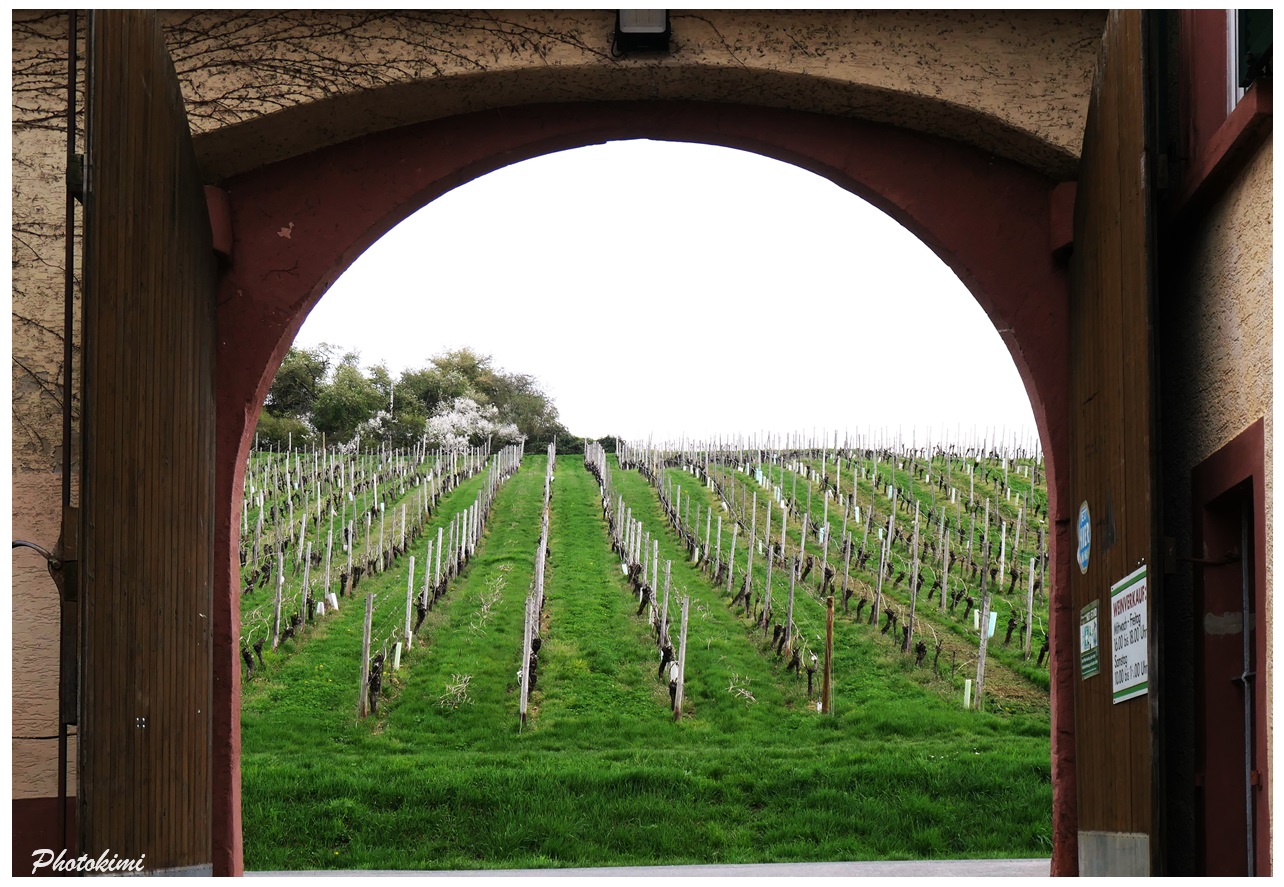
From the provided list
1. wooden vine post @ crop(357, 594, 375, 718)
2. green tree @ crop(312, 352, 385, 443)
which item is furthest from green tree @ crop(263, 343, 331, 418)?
wooden vine post @ crop(357, 594, 375, 718)

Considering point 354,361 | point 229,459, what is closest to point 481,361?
point 354,361

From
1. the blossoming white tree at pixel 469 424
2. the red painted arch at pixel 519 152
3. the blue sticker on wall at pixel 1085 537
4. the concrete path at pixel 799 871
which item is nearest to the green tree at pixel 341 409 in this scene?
the blossoming white tree at pixel 469 424

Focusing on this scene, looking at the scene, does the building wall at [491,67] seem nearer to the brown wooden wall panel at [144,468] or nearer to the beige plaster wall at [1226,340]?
the brown wooden wall panel at [144,468]

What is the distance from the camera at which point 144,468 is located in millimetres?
4508

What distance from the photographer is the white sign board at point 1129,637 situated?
4.21 meters

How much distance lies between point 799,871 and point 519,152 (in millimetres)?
5831

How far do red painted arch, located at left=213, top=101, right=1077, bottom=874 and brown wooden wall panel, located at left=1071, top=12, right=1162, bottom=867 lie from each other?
21 centimetres

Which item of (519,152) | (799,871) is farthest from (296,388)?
(519,152)

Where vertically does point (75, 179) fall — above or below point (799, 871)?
above

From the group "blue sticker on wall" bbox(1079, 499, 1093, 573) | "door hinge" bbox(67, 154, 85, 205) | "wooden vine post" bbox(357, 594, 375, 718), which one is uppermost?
"door hinge" bbox(67, 154, 85, 205)

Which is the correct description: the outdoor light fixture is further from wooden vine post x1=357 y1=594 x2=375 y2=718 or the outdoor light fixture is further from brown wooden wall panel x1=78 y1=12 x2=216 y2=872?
wooden vine post x1=357 y1=594 x2=375 y2=718

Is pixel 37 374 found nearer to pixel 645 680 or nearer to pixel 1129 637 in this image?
pixel 1129 637

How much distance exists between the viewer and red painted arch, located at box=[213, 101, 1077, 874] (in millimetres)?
5367

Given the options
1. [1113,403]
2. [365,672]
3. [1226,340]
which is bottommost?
[365,672]
